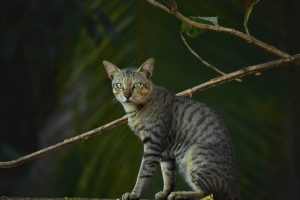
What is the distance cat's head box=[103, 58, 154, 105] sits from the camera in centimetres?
499

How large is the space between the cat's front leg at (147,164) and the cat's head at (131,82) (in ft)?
0.82

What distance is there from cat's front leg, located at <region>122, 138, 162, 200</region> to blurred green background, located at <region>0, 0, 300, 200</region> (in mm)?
2263

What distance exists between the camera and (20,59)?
36.5ft

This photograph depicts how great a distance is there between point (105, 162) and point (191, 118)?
11.4ft

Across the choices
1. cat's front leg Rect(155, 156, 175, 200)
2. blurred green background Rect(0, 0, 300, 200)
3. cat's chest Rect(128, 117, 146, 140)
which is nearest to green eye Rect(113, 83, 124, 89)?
cat's chest Rect(128, 117, 146, 140)

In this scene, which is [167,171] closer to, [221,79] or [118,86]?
[118,86]

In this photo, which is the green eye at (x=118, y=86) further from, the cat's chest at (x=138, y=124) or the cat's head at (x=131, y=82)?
the cat's chest at (x=138, y=124)

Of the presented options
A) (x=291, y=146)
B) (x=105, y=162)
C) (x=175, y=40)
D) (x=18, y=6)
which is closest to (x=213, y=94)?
(x=175, y=40)

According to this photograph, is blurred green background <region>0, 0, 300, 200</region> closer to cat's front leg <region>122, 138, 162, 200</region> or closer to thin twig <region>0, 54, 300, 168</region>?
cat's front leg <region>122, 138, 162, 200</region>

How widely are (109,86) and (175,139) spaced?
394 centimetres

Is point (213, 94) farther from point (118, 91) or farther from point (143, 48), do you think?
point (118, 91)

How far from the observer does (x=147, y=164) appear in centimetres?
496

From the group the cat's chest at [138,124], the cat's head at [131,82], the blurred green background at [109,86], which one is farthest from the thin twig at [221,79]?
the blurred green background at [109,86]

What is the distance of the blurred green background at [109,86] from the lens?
8062mm
